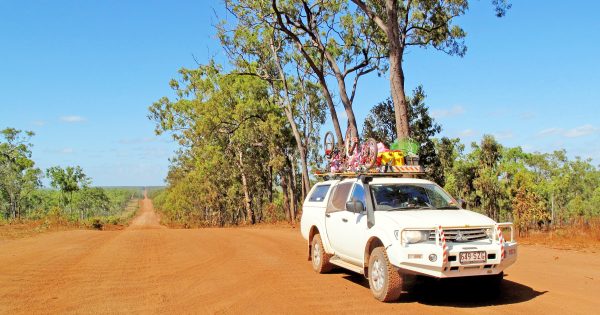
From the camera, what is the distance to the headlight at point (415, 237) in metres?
7.33

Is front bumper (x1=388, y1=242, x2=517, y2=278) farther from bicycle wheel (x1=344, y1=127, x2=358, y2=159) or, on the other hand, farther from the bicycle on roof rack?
bicycle wheel (x1=344, y1=127, x2=358, y2=159)

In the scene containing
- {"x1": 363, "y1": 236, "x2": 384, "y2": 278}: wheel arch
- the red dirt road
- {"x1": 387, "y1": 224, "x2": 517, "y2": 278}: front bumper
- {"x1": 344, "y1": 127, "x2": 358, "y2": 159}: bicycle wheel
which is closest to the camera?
{"x1": 387, "y1": 224, "x2": 517, "y2": 278}: front bumper

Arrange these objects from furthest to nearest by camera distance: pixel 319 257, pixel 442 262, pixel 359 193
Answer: pixel 319 257 < pixel 359 193 < pixel 442 262

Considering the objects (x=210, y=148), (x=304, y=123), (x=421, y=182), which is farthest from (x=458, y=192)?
(x=421, y=182)

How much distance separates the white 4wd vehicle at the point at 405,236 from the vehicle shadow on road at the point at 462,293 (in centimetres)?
28

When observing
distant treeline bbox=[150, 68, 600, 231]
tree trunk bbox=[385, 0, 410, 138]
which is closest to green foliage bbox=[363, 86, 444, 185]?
distant treeline bbox=[150, 68, 600, 231]

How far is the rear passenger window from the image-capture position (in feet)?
36.1

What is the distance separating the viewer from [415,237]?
734 centimetres

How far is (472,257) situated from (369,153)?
154 inches

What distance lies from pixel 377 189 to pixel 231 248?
7.46 metres

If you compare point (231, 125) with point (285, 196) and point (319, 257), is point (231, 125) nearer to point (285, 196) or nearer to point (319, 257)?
point (285, 196)

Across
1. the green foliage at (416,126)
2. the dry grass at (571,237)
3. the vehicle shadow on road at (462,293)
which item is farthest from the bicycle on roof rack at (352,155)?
the green foliage at (416,126)

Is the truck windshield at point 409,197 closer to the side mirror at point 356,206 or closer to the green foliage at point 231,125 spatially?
the side mirror at point 356,206

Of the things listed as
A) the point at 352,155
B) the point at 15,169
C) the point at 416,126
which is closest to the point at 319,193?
the point at 352,155
